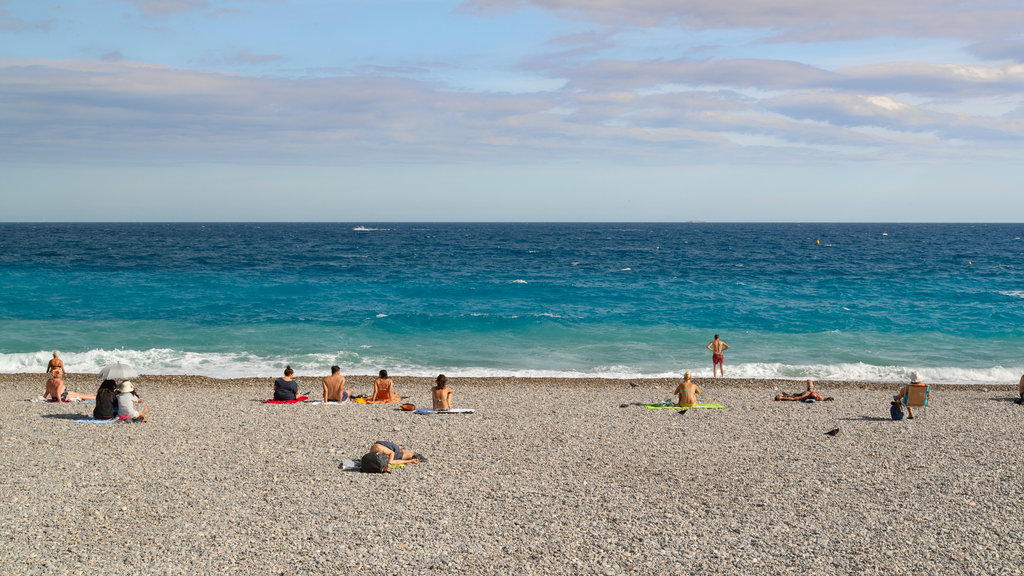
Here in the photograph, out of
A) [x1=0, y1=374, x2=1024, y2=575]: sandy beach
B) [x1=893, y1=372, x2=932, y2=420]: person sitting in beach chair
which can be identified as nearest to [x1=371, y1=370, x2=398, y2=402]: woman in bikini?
[x1=0, y1=374, x2=1024, y2=575]: sandy beach

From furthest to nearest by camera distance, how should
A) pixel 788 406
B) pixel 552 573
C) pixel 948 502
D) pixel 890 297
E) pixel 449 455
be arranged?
pixel 890 297, pixel 788 406, pixel 449 455, pixel 948 502, pixel 552 573

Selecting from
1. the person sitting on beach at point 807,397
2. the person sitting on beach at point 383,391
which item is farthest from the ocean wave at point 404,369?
the person sitting on beach at point 383,391

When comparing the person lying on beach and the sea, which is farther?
the sea

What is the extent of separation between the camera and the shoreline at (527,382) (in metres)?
20.6

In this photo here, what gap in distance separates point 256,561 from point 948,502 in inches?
381

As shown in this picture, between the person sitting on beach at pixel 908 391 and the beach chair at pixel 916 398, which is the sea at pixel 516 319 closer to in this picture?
the beach chair at pixel 916 398

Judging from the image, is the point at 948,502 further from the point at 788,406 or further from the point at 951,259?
the point at 951,259

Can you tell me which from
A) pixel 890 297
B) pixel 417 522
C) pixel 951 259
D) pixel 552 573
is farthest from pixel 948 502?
pixel 951 259

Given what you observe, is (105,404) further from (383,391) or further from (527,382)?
(527,382)

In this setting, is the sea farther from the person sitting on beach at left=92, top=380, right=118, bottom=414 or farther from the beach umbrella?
the person sitting on beach at left=92, top=380, right=118, bottom=414

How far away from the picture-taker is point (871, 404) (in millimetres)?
17781

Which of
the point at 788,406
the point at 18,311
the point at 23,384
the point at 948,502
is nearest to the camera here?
the point at 948,502

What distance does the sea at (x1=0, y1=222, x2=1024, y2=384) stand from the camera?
947 inches

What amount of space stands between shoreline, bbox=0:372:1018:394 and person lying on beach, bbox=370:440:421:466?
8.17 metres
